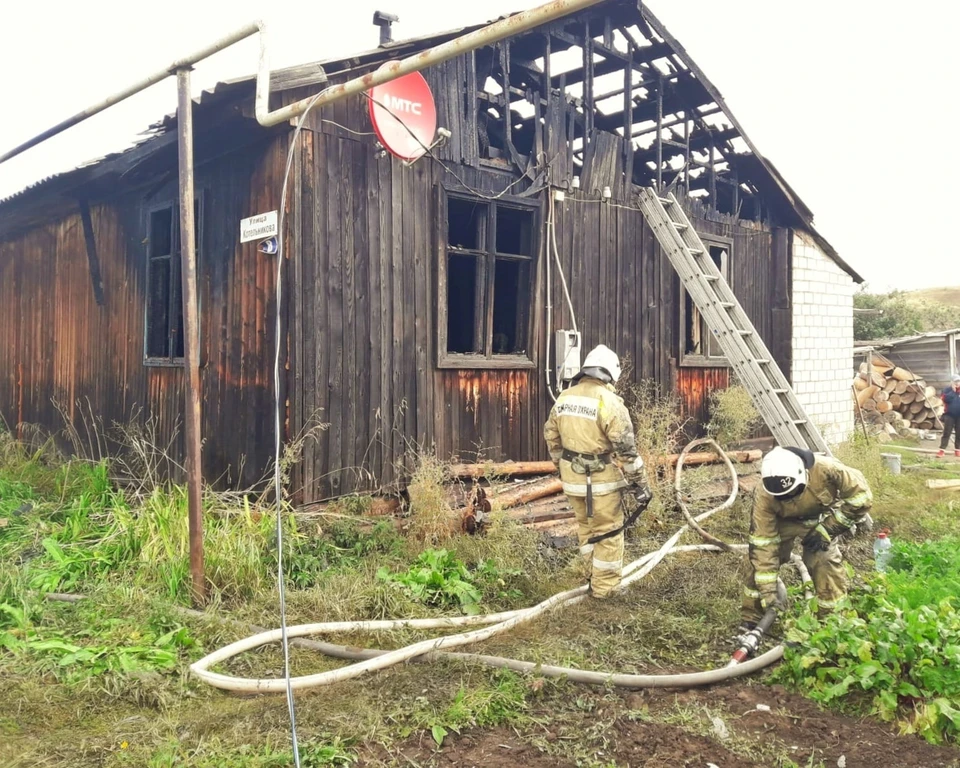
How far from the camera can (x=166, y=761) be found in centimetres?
315

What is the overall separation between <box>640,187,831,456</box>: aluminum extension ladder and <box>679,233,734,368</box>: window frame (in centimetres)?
65

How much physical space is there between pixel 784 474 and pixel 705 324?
5.92m

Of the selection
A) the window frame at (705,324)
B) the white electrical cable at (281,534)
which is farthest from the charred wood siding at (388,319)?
the window frame at (705,324)

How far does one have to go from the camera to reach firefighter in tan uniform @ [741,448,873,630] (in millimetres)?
4730

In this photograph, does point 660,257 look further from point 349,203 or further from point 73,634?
point 73,634

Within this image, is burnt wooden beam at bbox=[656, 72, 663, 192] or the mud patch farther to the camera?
burnt wooden beam at bbox=[656, 72, 663, 192]

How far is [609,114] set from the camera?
9195 millimetres

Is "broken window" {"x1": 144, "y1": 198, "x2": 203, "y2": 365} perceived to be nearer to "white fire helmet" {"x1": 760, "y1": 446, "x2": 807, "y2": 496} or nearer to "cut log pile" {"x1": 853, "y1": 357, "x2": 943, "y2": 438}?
"white fire helmet" {"x1": 760, "y1": 446, "x2": 807, "y2": 496}

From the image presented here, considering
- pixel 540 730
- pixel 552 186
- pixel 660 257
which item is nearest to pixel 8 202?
pixel 552 186

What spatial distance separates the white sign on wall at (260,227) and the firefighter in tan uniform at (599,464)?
2463mm

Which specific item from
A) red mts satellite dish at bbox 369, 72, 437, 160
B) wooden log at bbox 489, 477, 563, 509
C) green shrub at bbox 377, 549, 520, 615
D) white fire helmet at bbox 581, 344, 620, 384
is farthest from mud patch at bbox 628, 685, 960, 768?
red mts satellite dish at bbox 369, 72, 437, 160

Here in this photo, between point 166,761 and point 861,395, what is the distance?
1868cm

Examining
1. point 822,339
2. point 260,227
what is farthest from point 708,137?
point 260,227

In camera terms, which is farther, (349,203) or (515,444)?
(515,444)
